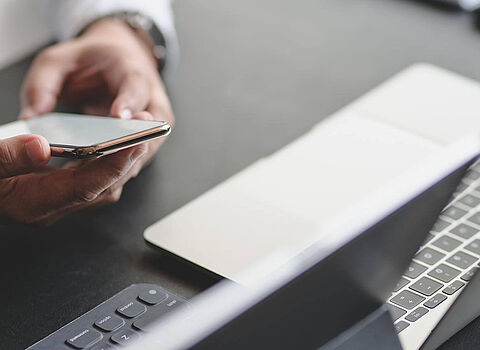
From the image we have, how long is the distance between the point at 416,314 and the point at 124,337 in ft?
0.62

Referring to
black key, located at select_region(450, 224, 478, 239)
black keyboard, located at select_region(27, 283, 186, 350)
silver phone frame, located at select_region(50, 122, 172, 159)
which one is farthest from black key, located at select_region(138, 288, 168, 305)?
black key, located at select_region(450, 224, 478, 239)

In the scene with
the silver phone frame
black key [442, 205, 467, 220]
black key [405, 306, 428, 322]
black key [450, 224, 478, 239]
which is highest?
the silver phone frame

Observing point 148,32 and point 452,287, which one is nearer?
point 452,287

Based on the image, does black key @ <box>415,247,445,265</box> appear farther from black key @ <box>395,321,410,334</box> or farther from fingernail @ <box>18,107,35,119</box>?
fingernail @ <box>18,107,35,119</box>

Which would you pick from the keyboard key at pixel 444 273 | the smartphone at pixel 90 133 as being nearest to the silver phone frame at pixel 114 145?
the smartphone at pixel 90 133

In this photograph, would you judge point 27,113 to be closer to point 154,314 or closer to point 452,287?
point 154,314

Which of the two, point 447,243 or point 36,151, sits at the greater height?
point 36,151

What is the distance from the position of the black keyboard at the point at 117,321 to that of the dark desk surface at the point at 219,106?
0.01m

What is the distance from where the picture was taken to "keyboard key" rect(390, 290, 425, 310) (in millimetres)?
481

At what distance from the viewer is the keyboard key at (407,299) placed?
0.48 metres

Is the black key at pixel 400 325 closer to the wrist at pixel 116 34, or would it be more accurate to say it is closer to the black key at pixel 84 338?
the black key at pixel 84 338

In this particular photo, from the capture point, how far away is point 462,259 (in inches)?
23.4

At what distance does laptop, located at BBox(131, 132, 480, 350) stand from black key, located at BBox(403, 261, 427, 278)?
13 mm

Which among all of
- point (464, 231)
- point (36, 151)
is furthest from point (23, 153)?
point (464, 231)
